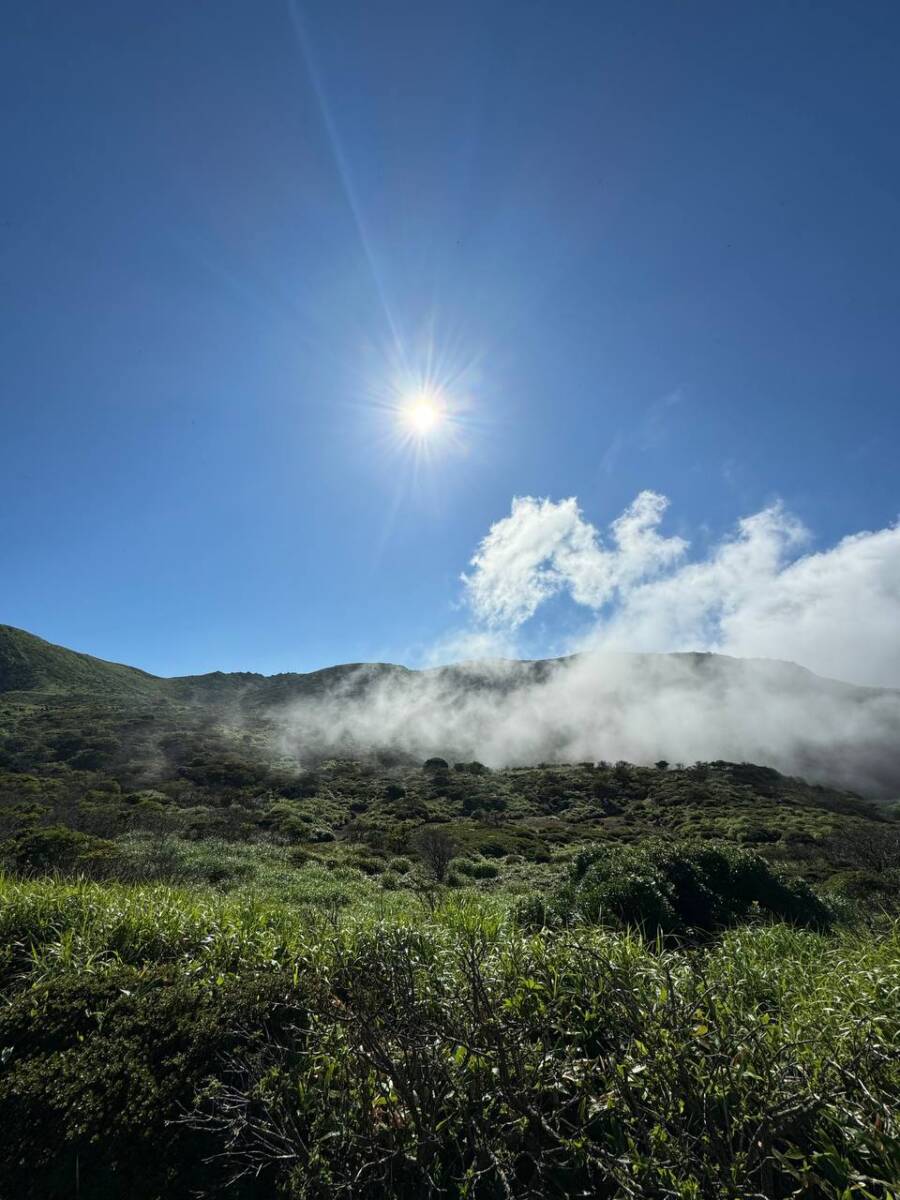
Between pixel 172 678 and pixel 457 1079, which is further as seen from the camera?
pixel 172 678

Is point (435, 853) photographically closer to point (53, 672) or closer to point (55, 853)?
point (55, 853)

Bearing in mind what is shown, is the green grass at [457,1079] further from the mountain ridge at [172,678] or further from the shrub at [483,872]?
the mountain ridge at [172,678]

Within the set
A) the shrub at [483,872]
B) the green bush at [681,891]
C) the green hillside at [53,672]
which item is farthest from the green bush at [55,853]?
the green hillside at [53,672]

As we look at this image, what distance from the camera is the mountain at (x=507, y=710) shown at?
7531 centimetres

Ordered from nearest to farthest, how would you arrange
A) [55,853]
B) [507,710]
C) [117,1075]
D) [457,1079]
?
[457,1079]
[117,1075]
[55,853]
[507,710]

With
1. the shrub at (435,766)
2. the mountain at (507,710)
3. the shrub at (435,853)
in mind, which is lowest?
the shrub at (435,853)

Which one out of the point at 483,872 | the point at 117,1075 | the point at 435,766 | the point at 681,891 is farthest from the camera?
the point at 435,766

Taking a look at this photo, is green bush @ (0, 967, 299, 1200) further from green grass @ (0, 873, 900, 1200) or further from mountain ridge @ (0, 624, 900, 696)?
mountain ridge @ (0, 624, 900, 696)

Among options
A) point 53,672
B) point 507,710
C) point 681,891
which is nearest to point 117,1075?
point 681,891

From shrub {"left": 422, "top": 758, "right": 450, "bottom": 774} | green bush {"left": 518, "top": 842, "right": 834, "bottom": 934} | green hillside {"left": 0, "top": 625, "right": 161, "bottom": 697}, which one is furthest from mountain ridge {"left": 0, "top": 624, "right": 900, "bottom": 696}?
green bush {"left": 518, "top": 842, "right": 834, "bottom": 934}

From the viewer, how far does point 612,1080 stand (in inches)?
136

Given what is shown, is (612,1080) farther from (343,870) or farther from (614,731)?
(614,731)

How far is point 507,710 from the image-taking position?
106250 mm

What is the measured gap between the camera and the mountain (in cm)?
7531
